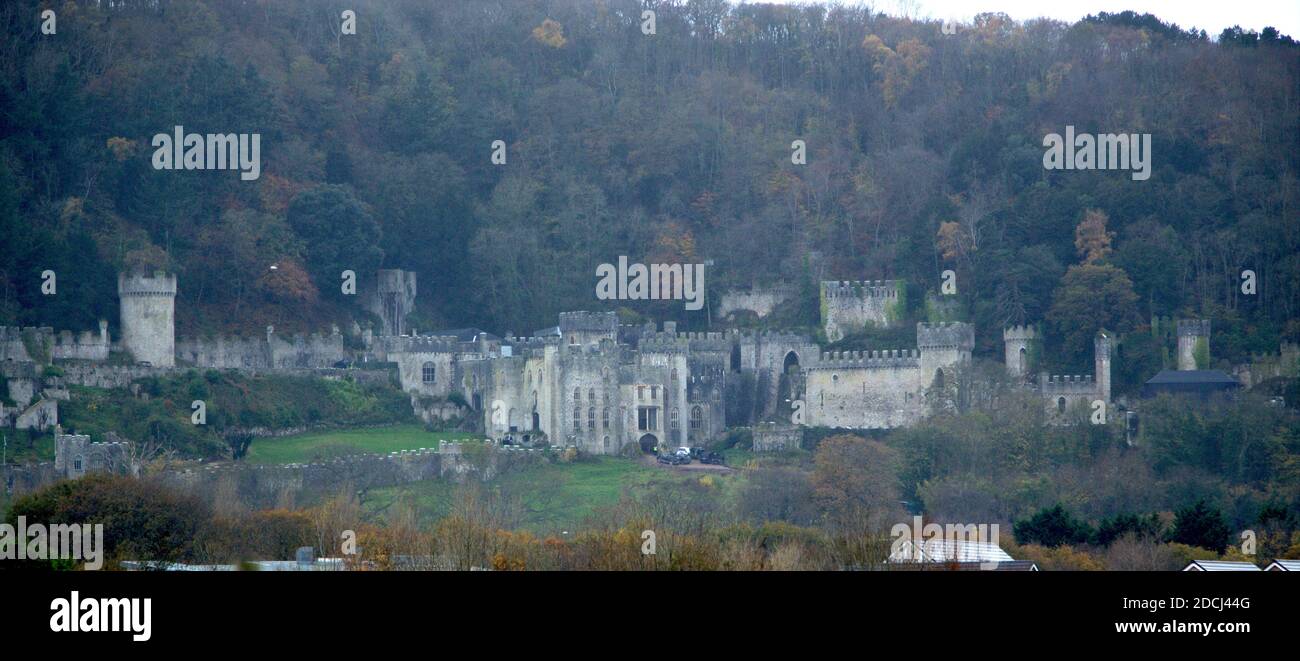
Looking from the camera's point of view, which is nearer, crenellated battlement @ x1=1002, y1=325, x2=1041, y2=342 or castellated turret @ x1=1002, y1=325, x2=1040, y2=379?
castellated turret @ x1=1002, y1=325, x2=1040, y2=379

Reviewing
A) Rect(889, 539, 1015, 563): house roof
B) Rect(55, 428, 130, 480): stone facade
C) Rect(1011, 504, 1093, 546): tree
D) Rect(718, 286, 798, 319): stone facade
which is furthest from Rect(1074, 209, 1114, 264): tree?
Rect(55, 428, 130, 480): stone facade

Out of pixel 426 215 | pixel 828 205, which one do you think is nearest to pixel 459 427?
pixel 426 215

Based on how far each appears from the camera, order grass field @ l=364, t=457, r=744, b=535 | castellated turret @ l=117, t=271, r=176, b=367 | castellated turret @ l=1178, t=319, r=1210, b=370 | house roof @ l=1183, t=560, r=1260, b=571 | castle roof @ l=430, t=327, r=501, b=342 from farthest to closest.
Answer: castle roof @ l=430, t=327, r=501, b=342
castellated turret @ l=1178, t=319, r=1210, b=370
castellated turret @ l=117, t=271, r=176, b=367
grass field @ l=364, t=457, r=744, b=535
house roof @ l=1183, t=560, r=1260, b=571

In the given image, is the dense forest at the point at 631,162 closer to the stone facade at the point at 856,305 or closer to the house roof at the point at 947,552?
the stone facade at the point at 856,305

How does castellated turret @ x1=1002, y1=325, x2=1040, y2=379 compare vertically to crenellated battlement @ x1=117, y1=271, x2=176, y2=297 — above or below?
below

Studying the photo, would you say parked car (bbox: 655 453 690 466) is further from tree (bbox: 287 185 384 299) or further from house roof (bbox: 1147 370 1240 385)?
tree (bbox: 287 185 384 299)

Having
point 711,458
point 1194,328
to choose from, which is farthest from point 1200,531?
point 1194,328

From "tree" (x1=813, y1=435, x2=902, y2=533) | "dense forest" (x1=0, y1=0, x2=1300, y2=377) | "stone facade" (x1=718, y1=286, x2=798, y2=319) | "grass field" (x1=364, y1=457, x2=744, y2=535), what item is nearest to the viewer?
"tree" (x1=813, y1=435, x2=902, y2=533)
